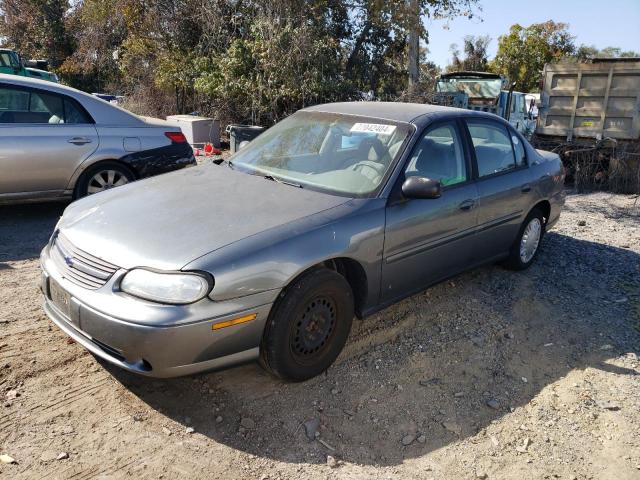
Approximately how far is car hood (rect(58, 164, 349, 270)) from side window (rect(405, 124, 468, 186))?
79 centimetres

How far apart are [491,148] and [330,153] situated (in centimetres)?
162

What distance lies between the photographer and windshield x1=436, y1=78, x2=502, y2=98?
15340 millimetres

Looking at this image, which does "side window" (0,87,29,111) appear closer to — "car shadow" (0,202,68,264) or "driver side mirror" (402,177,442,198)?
"car shadow" (0,202,68,264)

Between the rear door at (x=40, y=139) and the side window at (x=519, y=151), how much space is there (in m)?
4.41

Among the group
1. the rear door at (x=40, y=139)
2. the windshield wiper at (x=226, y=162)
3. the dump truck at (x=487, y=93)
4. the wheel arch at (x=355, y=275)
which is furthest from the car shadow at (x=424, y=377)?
the dump truck at (x=487, y=93)

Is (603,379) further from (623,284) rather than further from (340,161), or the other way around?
(340,161)

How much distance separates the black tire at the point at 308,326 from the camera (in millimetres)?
2967

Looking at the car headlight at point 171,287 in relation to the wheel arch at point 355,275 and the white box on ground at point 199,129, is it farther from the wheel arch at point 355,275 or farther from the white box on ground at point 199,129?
Result: the white box on ground at point 199,129

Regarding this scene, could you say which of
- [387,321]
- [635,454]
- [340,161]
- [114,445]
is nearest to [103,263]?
[114,445]

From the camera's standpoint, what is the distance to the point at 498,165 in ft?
15.4

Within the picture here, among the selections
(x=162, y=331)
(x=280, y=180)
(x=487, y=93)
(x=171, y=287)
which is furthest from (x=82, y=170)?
(x=487, y=93)

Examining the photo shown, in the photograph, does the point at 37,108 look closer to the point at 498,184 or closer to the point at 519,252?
the point at 498,184

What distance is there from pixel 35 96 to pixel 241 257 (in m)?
4.25

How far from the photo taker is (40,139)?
5562 mm
